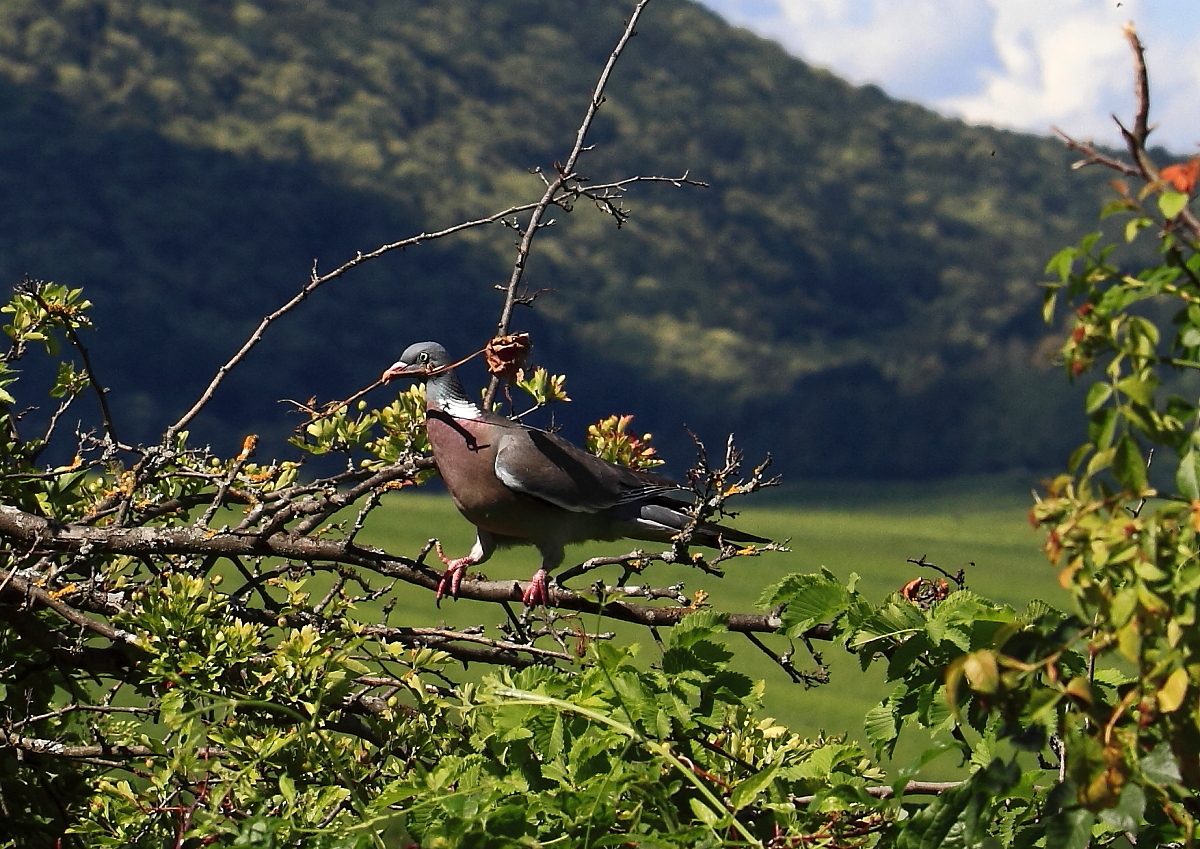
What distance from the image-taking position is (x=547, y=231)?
59438mm

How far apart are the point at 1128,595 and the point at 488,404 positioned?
266 centimetres

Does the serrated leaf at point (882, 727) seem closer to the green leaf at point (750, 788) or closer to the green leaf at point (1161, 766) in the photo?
the green leaf at point (750, 788)

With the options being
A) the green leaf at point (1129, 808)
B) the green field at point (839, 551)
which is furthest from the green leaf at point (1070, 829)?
the green field at point (839, 551)

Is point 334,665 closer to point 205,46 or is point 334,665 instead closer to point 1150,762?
point 1150,762

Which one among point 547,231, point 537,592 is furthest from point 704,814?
point 547,231

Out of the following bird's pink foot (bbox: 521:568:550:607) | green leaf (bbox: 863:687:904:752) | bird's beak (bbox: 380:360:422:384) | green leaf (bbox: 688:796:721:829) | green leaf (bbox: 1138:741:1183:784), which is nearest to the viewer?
green leaf (bbox: 1138:741:1183:784)

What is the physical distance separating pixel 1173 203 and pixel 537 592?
8.19 feet

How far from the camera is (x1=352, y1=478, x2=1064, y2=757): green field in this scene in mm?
18656

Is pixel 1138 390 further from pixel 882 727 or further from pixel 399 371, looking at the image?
pixel 399 371

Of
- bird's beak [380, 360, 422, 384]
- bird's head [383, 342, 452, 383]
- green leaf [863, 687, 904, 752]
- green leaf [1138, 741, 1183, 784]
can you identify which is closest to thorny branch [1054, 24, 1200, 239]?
green leaf [1138, 741, 1183, 784]

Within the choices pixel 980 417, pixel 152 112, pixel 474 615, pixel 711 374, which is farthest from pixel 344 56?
pixel 474 615

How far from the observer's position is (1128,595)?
65.6 inches

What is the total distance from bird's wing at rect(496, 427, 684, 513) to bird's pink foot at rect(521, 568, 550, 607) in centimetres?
54

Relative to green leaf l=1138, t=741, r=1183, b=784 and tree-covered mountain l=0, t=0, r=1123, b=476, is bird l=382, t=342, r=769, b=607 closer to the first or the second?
green leaf l=1138, t=741, r=1183, b=784
